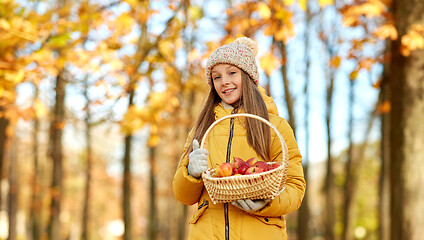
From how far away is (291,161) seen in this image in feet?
8.66

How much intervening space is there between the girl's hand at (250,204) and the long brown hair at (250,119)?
0.35m

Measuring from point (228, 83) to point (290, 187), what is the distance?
0.76 metres

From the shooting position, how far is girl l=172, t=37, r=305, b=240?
2473 mm

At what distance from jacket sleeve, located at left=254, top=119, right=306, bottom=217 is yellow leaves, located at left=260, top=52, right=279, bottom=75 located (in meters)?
3.66

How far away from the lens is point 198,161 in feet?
7.93

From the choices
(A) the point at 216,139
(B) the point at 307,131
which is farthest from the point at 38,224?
(A) the point at 216,139

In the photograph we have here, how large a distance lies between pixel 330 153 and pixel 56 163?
7.47 m

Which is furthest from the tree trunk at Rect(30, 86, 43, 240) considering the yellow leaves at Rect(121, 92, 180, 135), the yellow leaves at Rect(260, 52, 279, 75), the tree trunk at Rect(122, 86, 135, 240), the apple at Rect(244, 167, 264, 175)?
the apple at Rect(244, 167, 264, 175)

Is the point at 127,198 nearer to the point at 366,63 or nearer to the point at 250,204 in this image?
the point at 366,63

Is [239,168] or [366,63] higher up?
[366,63]

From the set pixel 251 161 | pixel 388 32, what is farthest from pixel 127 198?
pixel 251 161

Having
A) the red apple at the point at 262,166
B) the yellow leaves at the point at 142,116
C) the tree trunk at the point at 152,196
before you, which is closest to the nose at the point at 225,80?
the red apple at the point at 262,166

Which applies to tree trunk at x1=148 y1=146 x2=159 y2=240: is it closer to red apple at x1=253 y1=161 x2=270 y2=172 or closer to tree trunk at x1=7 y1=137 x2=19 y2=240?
tree trunk at x1=7 y1=137 x2=19 y2=240

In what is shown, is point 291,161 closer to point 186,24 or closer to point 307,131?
point 186,24
